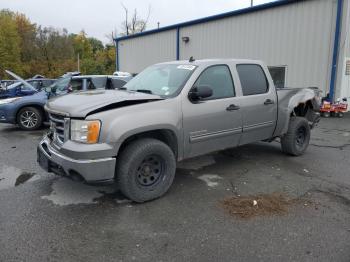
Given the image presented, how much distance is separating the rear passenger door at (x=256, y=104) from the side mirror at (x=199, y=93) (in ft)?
3.10

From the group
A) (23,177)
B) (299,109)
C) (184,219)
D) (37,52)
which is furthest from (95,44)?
(184,219)

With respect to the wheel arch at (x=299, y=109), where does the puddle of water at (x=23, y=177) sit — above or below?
below

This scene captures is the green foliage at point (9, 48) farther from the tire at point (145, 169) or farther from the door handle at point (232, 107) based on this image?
the tire at point (145, 169)

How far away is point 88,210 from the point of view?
12.8 ft

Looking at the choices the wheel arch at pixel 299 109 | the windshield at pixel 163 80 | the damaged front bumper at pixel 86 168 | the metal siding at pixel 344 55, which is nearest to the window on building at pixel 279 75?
the metal siding at pixel 344 55

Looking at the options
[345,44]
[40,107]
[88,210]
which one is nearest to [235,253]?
[88,210]

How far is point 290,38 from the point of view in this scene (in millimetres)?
13297

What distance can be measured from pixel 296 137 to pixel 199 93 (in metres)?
2.87

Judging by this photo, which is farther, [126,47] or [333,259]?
[126,47]

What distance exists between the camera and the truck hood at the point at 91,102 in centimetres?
374

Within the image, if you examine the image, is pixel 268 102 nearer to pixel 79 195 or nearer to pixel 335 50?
pixel 79 195

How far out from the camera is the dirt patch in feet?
12.7

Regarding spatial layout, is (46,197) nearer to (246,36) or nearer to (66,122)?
(66,122)

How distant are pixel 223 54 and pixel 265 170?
11.8 meters
